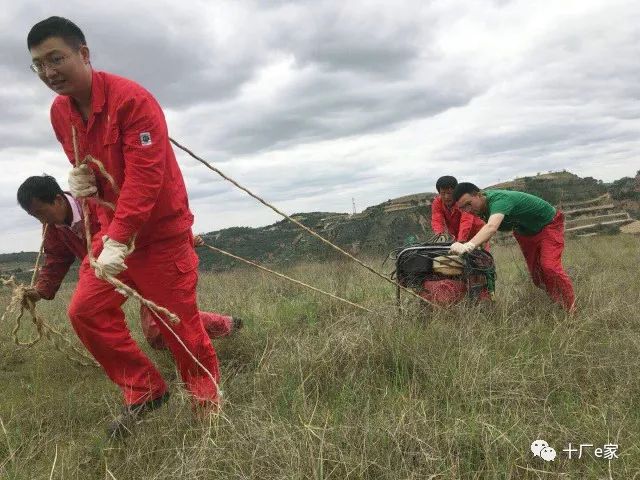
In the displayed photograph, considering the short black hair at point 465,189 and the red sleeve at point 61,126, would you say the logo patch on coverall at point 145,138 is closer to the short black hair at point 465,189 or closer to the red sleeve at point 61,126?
the red sleeve at point 61,126

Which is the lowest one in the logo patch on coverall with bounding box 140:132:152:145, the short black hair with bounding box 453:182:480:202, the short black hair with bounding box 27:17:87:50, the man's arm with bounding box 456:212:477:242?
the man's arm with bounding box 456:212:477:242

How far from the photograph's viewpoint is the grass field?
2115 mm

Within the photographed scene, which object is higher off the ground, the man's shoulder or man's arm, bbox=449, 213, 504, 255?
the man's shoulder

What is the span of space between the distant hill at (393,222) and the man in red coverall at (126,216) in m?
10.7

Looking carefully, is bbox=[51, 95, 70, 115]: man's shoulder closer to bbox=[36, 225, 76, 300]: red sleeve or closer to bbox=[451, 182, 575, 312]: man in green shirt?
bbox=[36, 225, 76, 300]: red sleeve

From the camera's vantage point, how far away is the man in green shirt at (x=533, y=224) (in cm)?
448

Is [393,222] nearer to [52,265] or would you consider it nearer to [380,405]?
[52,265]

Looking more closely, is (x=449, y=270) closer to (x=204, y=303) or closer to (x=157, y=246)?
(x=157, y=246)

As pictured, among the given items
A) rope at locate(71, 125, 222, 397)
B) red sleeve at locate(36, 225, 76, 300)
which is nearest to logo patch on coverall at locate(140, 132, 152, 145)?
rope at locate(71, 125, 222, 397)

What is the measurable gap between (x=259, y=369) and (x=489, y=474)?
1709 mm

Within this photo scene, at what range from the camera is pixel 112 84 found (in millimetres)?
2619

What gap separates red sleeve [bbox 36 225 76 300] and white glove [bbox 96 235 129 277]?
1.22 metres

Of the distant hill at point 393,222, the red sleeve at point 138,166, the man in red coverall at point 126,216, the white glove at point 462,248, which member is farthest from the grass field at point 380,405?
the distant hill at point 393,222

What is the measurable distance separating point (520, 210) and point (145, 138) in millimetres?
3420
